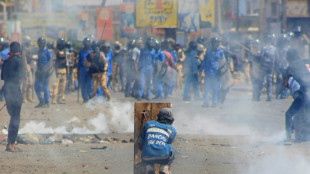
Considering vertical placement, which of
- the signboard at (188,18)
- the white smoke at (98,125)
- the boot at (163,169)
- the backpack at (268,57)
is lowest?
the white smoke at (98,125)

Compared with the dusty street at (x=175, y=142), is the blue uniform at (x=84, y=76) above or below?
above

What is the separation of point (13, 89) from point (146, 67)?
333 inches

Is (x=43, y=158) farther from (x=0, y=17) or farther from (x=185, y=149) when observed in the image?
(x=0, y=17)

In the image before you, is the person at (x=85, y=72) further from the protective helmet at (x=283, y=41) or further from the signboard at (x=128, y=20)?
the signboard at (x=128, y=20)

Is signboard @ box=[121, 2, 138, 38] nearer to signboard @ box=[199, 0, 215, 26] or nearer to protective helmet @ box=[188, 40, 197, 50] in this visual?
signboard @ box=[199, 0, 215, 26]

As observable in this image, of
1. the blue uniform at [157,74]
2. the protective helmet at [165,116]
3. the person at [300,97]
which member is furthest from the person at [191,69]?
the protective helmet at [165,116]

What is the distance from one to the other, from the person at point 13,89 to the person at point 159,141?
3315 millimetres

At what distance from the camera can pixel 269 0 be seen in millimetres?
29219

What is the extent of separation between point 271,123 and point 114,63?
10.0m

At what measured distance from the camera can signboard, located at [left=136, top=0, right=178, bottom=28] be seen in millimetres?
20922

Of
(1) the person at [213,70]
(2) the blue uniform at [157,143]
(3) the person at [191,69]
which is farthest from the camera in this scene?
(3) the person at [191,69]

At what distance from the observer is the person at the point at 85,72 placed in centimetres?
1648

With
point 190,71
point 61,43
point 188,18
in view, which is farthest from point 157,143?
point 188,18

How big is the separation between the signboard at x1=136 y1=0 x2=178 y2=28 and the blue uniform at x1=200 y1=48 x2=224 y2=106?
17.8 ft
